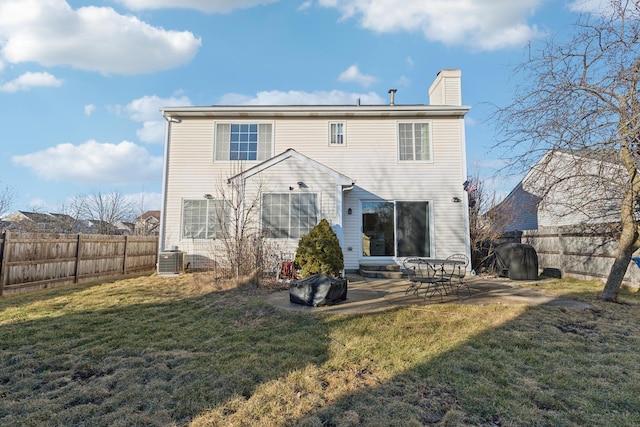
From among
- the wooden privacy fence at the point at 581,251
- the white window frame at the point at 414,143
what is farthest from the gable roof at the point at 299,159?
the wooden privacy fence at the point at 581,251

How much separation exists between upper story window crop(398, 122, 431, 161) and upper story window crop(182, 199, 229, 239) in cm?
637

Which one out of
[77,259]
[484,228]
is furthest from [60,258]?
[484,228]

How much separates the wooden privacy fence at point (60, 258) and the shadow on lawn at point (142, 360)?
2.57 meters

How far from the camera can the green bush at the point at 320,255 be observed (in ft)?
23.6

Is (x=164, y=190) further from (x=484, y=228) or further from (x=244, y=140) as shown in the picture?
(x=484, y=228)

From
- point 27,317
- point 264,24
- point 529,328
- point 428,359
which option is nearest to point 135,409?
point 428,359

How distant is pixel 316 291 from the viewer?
18.2 ft

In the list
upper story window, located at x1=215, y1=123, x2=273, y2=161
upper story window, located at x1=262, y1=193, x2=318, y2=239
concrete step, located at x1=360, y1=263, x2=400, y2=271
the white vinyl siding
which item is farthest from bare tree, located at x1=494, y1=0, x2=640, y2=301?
upper story window, located at x1=215, y1=123, x2=273, y2=161

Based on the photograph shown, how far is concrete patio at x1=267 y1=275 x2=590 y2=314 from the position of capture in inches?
214

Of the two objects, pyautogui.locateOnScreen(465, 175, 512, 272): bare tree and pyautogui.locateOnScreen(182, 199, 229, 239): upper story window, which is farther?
pyautogui.locateOnScreen(465, 175, 512, 272): bare tree

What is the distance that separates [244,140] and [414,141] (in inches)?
233

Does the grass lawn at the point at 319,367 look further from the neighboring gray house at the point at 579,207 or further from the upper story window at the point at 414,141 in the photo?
the upper story window at the point at 414,141

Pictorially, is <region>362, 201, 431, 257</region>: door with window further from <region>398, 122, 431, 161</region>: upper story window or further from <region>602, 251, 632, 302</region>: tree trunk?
<region>602, 251, 632, 302</region>: tree trunk

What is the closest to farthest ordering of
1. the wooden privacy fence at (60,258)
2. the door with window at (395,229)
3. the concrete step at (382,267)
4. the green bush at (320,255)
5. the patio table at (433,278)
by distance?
1. the patio table at (433,278)
2. the wooden privacy fence at (60,258)
3. the green bush at (320,255)
4. the concrete step at (382,267)
5. the door with window at (395,229)
